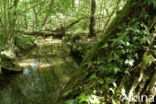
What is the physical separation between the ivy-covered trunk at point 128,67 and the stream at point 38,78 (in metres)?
2.58

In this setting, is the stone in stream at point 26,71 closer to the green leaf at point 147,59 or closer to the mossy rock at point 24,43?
the mossy rock at point 24,43

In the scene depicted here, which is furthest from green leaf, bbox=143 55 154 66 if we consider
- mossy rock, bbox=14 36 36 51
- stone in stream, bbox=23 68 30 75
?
mossy rock, bbox=14 36 36 51

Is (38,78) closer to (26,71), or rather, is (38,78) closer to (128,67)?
(26,71)

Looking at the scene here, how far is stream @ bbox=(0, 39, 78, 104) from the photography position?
13.7 ft

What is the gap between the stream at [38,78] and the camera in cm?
419

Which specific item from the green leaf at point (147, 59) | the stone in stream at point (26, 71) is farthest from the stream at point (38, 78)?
the green leaf at point (147, 59)

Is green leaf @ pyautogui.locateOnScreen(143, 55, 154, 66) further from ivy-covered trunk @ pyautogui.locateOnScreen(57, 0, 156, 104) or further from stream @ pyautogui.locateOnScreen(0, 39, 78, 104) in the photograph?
stream @ pyautogui.locateOnScreen(0, 39, 78, 104)

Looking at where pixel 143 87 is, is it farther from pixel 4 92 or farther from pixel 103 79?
pixel 4 92

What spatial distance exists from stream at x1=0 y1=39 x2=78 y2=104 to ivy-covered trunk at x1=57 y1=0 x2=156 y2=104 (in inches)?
101

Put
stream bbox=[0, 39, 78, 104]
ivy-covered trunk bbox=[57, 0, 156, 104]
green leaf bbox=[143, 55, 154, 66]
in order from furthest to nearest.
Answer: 1. stream bbox=[0, 39, 78, 104]
2. ivy-covered trunk bbox=[57, 0, 156, 104]
3. green leaf bbox=[143, 55, 154, 66]

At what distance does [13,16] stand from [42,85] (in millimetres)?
3959

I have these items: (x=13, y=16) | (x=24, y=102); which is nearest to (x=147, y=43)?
(x=24, y=102)

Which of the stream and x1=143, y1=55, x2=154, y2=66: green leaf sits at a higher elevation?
x1=143, y1=55, x2=154, y2=66: green leaf

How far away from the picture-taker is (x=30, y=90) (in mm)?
4570
